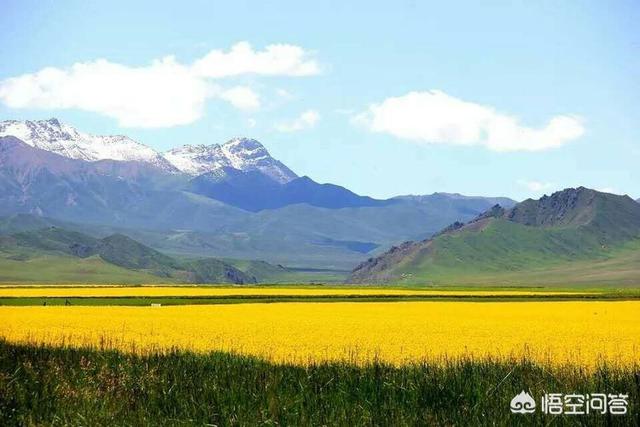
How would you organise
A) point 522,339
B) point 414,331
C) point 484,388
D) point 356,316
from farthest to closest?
point 356,316, point 414,331, point 522,339, point 484,388

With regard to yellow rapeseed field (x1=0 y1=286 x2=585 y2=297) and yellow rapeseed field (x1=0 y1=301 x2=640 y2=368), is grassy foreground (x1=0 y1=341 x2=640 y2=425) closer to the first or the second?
yellow rapeseed field (x1=0 y1=301 x2=640 y2=368)

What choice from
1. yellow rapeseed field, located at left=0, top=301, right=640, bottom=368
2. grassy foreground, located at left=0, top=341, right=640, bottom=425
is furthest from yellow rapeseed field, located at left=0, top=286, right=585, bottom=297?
grassy foreground, located at left=0, top=341, right=640, bottom=425

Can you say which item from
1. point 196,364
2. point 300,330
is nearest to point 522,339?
point 300,330

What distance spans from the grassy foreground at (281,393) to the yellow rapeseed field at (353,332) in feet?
11.8

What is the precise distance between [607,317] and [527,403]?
4403cm

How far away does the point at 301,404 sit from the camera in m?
17.2

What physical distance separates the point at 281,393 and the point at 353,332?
2349 centimetres

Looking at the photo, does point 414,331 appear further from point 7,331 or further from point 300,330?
point 7,331

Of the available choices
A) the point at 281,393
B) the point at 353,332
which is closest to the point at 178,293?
the point at 353,332

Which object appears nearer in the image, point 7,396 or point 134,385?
point 7,396

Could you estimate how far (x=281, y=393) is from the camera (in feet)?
60.3

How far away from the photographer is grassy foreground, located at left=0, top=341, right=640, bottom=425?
16.0 m

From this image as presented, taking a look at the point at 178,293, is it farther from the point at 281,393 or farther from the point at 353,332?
the point at 281,393

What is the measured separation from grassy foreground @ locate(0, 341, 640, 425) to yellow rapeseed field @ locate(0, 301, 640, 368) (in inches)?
142
